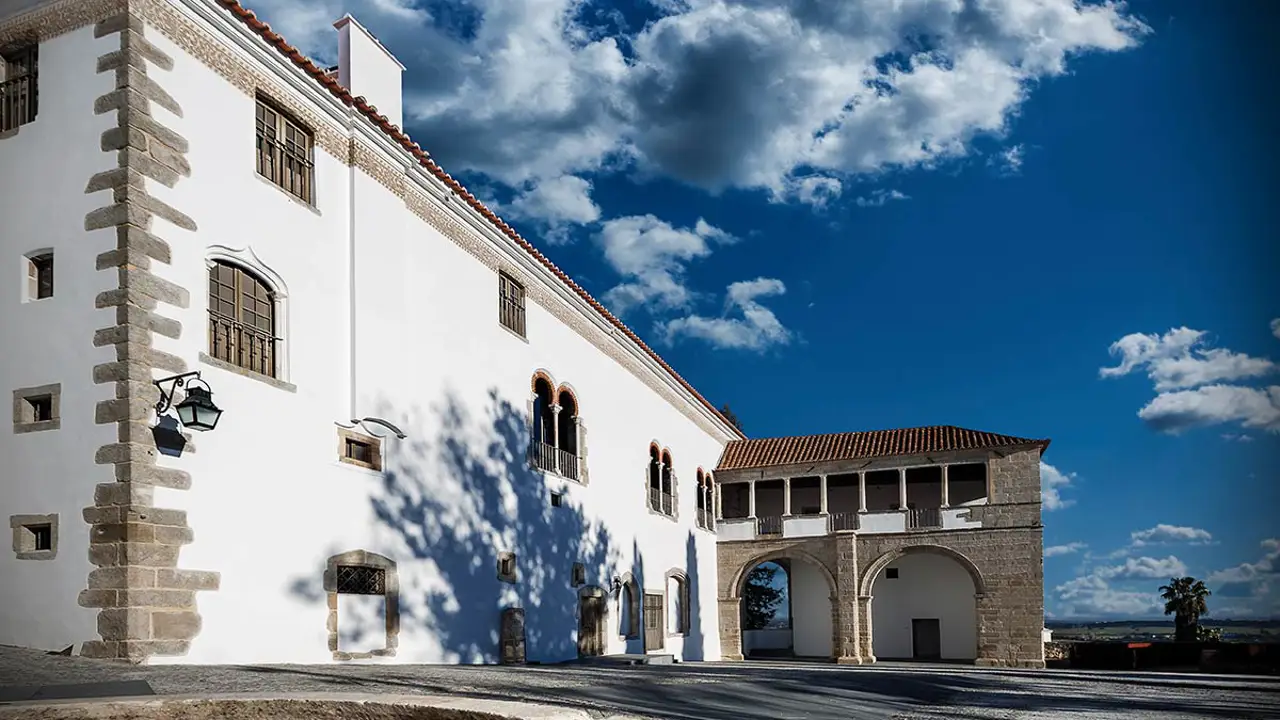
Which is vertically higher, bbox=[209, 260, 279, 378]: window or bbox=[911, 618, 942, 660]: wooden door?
bbox=[209, 260, 279, 378]: window

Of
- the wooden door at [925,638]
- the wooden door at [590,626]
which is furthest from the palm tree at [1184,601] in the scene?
the wooden door at [590,626]

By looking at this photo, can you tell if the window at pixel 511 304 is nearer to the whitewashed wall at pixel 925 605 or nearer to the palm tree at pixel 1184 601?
the whitewashed wall at pixel 925 605

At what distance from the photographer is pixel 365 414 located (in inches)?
521

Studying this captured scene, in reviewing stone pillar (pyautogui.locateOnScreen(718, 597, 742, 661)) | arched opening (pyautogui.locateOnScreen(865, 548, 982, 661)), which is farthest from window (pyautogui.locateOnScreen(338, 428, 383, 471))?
arched opening (pyautogui.locateOnScreen(865, 548, 982, 661))

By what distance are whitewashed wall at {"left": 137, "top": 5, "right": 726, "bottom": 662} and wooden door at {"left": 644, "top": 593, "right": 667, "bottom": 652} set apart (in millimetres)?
2535

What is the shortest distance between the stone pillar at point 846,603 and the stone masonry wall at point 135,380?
20.5m

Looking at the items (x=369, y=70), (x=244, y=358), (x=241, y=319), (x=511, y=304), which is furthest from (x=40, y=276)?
(x=511, y=304)

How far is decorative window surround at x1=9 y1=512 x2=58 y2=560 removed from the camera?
9.77 meters

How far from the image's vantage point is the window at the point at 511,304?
17.7 meters

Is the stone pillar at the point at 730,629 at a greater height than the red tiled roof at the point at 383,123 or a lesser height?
lesser

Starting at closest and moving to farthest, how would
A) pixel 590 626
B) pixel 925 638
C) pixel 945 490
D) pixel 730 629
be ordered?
1. pixel 590 626
2. pixel 945 490
3. pixel 730 629
4. pixel 925 638

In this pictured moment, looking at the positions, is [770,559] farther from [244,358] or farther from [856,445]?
[244,358]

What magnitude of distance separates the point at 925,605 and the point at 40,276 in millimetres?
26428

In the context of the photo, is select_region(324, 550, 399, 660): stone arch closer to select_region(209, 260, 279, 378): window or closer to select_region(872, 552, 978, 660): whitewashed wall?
select_region(209, 260, 279, 378): window
